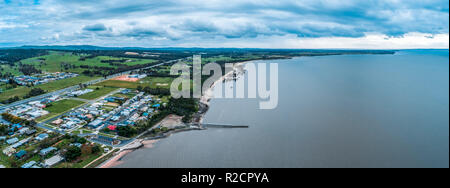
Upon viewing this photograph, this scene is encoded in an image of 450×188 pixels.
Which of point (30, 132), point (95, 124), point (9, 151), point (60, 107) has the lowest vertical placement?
point (9, 151)

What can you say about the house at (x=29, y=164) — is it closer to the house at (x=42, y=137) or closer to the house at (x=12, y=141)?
the house at (x=42, y=137)

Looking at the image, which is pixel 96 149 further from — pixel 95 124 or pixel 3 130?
pixel 3 130

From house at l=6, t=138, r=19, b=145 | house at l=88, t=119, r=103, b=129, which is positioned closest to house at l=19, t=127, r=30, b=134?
house at l=6, t=138, r=19, b=145

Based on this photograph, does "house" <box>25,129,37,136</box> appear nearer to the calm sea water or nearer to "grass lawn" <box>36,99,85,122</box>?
"grass lawn" <box>36,99,85,122</box>

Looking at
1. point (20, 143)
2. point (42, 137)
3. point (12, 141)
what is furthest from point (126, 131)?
point (12, 141)

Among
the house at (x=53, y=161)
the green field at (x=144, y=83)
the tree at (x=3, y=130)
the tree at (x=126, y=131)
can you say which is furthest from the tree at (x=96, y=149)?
the green field at (x=144, y=83)

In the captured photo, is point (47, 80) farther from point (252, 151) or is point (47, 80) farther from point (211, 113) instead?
point (252, 151)
